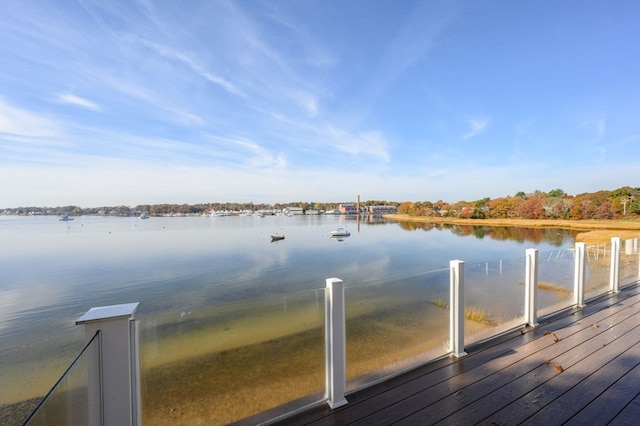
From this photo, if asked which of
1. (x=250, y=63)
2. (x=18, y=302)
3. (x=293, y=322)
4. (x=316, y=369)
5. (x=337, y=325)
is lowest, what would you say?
(x=18, y=302)

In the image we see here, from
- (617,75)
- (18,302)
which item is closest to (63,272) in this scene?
(18,302)

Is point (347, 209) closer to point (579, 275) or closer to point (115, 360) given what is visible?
point (579, 275)

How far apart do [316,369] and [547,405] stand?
5.27ft

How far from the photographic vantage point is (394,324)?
638cm

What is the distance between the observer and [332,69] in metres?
11.7

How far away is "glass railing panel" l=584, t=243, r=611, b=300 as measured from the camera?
14.3ft

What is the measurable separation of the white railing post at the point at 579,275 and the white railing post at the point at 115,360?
16.9 ft

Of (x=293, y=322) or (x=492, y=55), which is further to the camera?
(x=492, y=55)

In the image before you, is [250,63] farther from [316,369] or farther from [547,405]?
[547,405]

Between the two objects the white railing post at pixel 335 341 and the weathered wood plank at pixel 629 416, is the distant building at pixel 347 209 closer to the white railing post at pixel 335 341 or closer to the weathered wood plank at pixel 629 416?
the white railing post at pixel 335 341

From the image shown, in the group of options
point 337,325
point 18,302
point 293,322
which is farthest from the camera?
point 18,302

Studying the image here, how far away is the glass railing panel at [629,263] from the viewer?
479 centimetres

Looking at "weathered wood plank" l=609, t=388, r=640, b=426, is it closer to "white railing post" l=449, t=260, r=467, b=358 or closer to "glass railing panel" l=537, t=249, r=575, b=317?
"white railing post" l=449, t=260, r=467, b=358

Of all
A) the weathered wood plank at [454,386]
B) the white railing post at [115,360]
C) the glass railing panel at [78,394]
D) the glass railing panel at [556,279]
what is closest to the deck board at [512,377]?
the weathered wood plank at [454,386]
